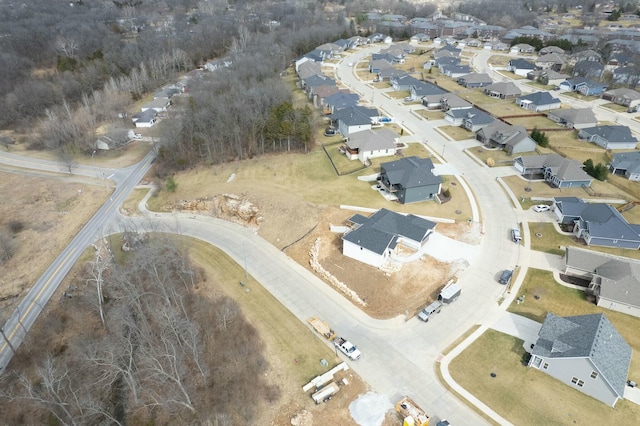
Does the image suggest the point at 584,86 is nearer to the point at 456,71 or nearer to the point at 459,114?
the point at 456,71

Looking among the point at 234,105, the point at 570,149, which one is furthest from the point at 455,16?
the point at 234,105

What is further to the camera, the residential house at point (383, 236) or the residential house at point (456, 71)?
the residential house at point (456, 71)

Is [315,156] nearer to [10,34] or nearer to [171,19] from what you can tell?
[10,34]

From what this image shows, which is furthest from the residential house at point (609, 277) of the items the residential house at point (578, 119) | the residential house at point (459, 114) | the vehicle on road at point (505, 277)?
the residential house at point (578, 119)

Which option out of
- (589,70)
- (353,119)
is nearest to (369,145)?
(353,119)

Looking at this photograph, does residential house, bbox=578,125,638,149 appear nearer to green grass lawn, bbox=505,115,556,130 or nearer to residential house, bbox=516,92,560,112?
green grass lawn, bbox=505,115,556,130

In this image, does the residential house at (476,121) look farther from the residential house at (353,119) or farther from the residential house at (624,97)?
the residential house at (624,97)
